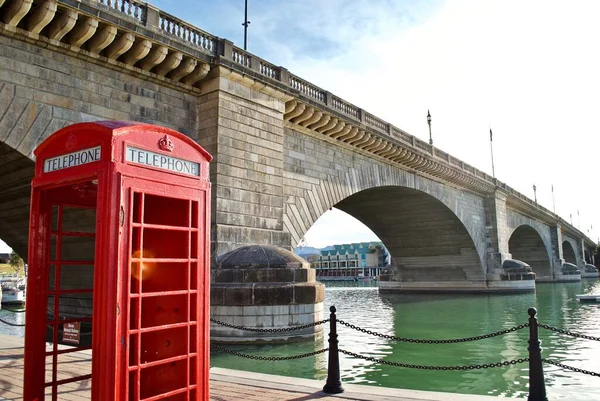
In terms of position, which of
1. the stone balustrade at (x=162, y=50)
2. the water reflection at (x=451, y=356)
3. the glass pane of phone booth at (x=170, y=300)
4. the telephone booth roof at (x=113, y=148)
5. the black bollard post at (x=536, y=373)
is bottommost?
the water reflection at (x=451, y=356)

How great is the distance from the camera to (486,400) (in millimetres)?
5574

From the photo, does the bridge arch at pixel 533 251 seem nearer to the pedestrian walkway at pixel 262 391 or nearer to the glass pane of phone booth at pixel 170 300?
the pedestrian walkway at pixel 262 391

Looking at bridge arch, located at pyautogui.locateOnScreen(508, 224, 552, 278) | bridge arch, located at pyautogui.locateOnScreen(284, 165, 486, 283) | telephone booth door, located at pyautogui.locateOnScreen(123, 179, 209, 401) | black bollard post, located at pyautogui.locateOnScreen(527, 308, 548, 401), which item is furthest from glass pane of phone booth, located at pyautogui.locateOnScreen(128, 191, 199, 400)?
bridge arch, located at pyautogui.locateOnScreen(508, 224, 552, 278)

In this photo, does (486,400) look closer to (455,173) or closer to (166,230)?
(166,230)

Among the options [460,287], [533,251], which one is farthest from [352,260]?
[460,287]

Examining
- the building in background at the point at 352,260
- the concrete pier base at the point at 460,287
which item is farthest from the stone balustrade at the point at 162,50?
the building in background at the point at 352,260

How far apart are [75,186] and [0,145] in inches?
322

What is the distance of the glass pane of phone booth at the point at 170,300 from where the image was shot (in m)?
3.78

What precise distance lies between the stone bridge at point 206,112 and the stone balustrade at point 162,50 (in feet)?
0.10

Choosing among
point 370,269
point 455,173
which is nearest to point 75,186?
point 455,173

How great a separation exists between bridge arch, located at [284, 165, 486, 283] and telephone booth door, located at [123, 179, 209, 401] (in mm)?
18106

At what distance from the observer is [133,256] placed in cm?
361

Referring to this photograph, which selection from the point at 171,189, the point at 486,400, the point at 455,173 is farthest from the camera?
the point at 455,173

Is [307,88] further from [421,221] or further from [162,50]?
[421,221]
